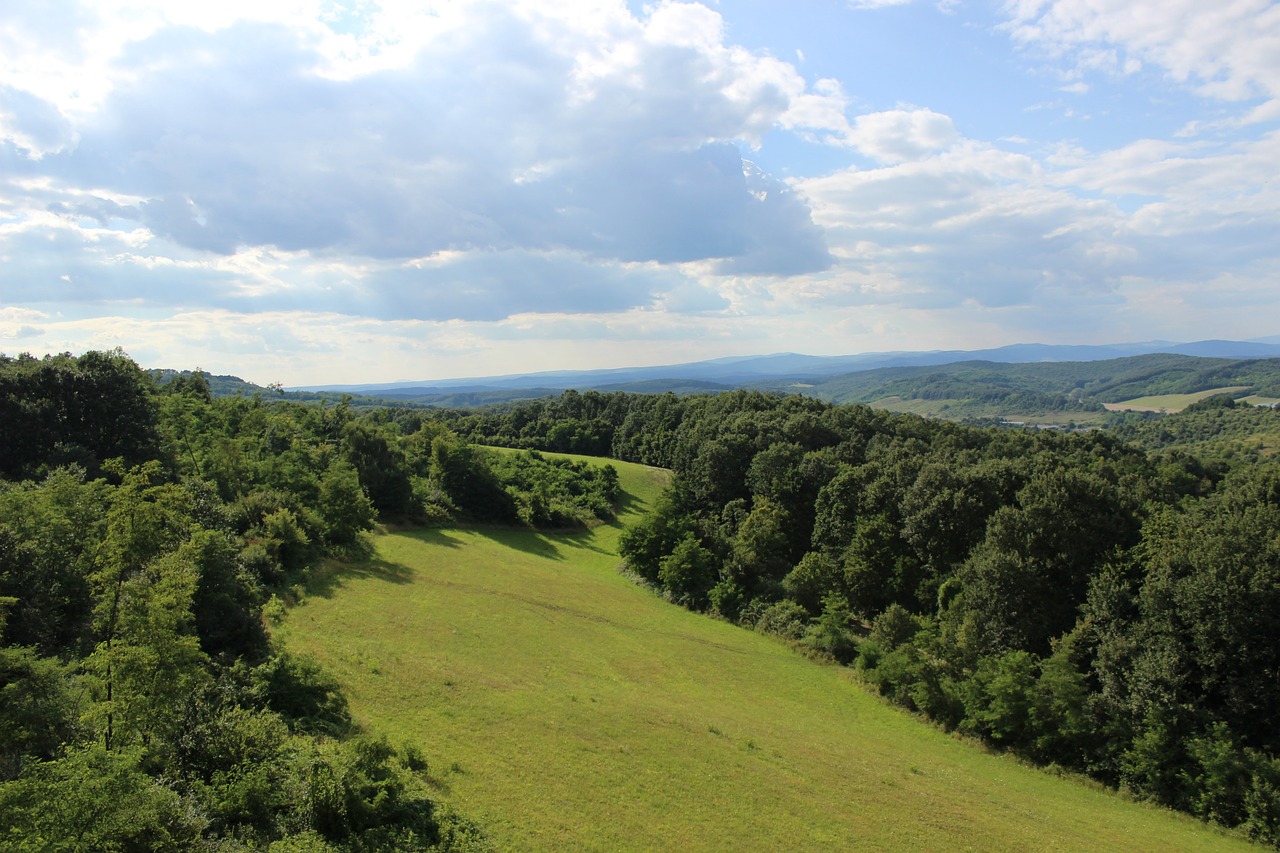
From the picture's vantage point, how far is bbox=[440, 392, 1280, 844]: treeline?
1025 inches

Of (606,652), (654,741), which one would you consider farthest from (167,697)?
(606,652)

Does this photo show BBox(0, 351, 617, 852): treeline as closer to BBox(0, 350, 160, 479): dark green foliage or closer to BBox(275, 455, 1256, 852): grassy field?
BBox(0, 350, 160, 479): dark green foliage

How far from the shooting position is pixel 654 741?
76.3 feet

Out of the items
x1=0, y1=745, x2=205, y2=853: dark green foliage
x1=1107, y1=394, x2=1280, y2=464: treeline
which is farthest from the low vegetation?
x1=1107, y1=394, x2=1280, y2=464: treeline

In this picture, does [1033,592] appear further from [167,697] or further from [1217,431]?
[1217,431]

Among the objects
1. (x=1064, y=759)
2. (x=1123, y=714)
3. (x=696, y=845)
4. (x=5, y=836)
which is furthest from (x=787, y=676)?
(x=5, y=836)

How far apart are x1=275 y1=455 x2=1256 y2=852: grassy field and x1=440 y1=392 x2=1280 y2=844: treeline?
1.96 meters

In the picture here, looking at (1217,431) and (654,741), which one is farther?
(1217,431)

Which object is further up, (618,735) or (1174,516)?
(1174,516)

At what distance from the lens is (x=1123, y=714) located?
28.0 meters

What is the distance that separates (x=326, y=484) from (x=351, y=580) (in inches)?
401

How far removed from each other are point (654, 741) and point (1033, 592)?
24679 millimetres

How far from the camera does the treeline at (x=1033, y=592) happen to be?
26.0 m

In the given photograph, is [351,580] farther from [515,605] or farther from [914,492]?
[914,492]
